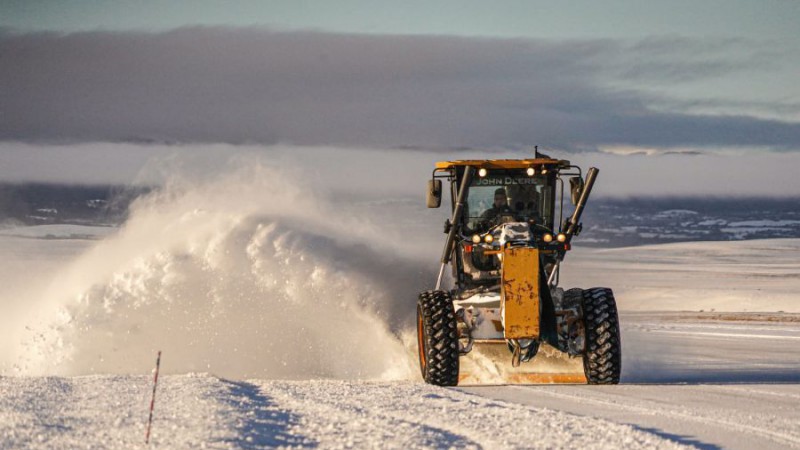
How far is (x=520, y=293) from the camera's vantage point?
15.7 metres

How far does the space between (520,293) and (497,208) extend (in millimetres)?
2240

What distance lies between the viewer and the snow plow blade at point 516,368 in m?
18.0

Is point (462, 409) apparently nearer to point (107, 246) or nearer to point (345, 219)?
point (345, 219)

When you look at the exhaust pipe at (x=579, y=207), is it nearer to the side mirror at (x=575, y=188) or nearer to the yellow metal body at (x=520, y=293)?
the side mirror at (x=575, y=188)

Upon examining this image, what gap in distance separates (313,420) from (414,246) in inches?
477

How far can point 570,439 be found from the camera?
1134 cm

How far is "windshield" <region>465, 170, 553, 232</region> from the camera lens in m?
17.6

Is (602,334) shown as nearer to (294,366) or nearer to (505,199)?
(505,199)

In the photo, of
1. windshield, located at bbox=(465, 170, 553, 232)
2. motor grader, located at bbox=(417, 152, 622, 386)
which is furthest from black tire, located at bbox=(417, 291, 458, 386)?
windshield, located at bbox=(465, 170, 553, 232)

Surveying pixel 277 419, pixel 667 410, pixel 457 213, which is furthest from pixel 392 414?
pixel 457 213

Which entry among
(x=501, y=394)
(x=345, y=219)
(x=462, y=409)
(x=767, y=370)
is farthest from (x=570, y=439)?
(x=345, y=219)

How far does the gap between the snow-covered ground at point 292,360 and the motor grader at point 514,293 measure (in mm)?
637

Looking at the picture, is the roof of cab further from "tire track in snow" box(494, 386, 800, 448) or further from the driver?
"tire track in snow" box(494, 386, 800, 448)

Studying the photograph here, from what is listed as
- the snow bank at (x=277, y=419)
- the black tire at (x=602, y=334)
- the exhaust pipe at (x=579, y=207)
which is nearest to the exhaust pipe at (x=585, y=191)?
the exhaust pipe at (x=579, y=207)
